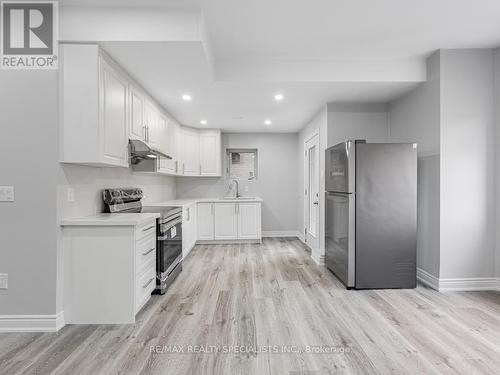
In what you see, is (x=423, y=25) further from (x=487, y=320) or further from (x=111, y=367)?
(x=111, y=367)

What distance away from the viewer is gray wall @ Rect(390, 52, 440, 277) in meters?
3.14

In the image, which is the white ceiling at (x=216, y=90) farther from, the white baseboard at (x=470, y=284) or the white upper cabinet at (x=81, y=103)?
the white baseboard at (x=470, y=284)

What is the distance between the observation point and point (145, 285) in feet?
8.66

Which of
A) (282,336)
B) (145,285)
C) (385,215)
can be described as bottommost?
(282,336)

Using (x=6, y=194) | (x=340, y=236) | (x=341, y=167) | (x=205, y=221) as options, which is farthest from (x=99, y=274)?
(x=205, y=221)

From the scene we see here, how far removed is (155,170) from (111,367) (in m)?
2.47

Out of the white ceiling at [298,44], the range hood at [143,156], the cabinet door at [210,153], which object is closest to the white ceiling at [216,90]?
the white ceiling at [298,44]

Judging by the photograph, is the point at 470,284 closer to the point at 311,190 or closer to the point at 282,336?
the point at 282,336

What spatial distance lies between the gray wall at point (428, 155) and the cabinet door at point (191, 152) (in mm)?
3763

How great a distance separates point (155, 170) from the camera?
12.6 feet

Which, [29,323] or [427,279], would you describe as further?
[427,279]

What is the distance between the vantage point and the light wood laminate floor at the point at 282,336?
1829 millimetres

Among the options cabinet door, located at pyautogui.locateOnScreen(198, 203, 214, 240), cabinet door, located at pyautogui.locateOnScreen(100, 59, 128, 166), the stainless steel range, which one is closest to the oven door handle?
the stainless steel range

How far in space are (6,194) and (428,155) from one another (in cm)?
412
